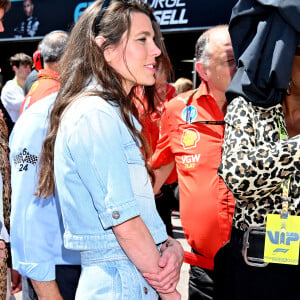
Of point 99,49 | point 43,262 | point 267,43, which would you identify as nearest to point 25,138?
point 43,262

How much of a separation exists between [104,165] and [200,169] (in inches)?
49.2

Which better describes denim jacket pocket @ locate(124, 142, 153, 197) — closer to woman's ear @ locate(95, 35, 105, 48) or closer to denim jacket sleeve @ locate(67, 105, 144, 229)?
denim jacket sleeve @ locate(67, 105, 144, 229)

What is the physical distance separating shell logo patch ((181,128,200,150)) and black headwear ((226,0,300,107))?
762mm

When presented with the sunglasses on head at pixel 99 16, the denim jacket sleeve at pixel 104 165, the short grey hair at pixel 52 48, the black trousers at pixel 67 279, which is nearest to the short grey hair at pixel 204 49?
the short grey hair at pixel 52 48

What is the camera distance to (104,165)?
1.47 metres

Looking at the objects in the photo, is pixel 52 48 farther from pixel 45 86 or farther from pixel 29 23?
pixel 29 23

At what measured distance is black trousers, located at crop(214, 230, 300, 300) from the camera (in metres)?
1.86

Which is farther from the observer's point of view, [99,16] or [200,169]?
[200,169]

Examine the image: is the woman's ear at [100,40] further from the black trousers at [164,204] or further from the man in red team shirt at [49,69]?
the black trousers at [164,204]

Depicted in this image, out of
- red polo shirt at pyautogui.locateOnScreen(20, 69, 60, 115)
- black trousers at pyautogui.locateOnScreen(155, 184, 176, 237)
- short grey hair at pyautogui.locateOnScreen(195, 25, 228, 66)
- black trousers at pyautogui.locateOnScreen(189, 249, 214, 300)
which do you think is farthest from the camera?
black trousers at pyautogui.locateOnScreen(155, 184, 176, 237)

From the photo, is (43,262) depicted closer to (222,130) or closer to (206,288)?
(206,288)

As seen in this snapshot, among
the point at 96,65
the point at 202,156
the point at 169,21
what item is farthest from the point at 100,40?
the point at 169,21

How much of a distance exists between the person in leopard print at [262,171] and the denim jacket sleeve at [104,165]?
53cm

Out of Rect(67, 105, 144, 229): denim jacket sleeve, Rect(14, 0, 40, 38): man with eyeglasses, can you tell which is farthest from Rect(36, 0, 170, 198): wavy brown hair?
Rect(14, 0, 40, 38): man with eyeglasses
